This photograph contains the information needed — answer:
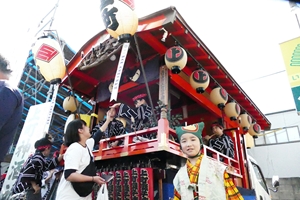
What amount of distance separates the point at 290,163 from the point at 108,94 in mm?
12401

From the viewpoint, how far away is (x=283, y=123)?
14.8m

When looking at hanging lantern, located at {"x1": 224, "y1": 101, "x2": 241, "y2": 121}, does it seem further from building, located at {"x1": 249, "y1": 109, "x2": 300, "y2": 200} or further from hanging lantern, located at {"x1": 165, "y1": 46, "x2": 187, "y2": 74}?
building, located at {"x1": 249, "y1": 109, "x2": 300, "y2": 200}

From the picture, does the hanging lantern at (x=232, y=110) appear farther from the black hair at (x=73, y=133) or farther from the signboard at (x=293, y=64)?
the black hair at (x=73, y=133)

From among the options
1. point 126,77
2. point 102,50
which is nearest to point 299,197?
point 126,77

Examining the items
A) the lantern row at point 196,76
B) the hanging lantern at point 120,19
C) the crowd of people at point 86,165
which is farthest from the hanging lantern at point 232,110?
the crowd of people at point 86,165

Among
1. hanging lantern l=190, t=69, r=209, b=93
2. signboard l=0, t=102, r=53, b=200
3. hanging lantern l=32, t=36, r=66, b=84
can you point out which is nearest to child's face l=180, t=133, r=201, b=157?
hanging lantern l=190, t=69, r=209, b=93

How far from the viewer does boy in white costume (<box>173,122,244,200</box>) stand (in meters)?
2.62

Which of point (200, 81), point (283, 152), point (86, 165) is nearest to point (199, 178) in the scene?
point (86, 165)

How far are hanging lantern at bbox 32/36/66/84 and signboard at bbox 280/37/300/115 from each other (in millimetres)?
7207

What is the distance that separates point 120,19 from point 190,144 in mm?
2640

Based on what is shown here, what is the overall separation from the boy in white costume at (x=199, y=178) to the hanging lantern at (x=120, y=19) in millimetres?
2270

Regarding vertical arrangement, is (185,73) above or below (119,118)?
above

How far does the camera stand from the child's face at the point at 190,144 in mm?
2893

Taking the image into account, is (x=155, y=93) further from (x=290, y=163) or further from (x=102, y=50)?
(x=290, y=163)
